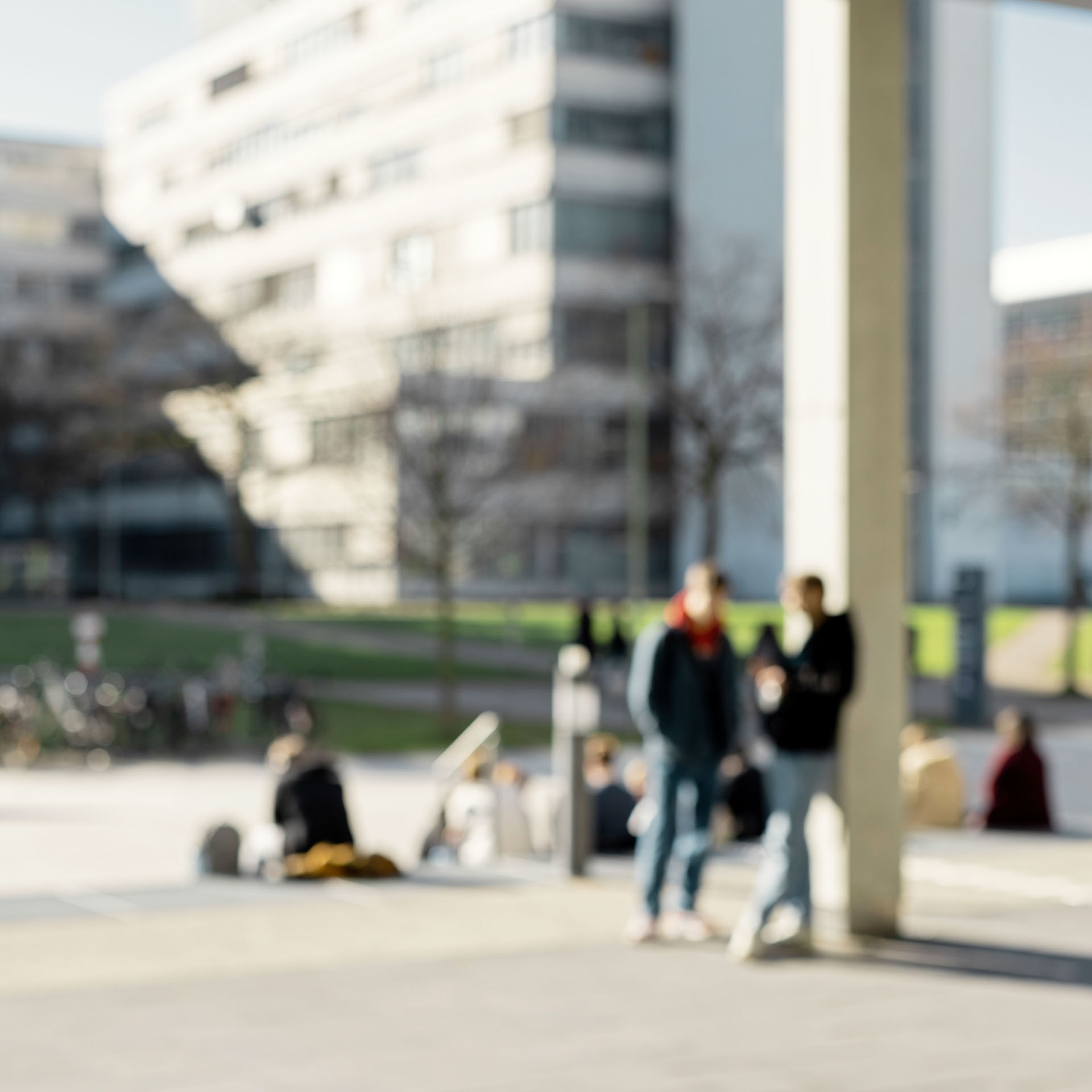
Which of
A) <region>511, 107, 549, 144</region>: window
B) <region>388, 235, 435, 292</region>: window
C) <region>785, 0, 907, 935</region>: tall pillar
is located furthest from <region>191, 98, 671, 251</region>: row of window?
<region>785, 0, 907, 935</region>: tall pillar

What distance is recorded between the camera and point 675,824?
28.0 ft

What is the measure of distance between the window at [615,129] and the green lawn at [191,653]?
2511 centimetres

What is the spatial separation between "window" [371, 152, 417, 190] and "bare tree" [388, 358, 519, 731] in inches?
1296

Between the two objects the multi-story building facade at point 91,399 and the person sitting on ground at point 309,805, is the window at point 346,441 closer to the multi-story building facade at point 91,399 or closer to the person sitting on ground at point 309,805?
the multi-story building facade at point 91,399

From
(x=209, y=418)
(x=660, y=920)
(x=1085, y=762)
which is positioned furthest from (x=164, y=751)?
(x=209, y=418)

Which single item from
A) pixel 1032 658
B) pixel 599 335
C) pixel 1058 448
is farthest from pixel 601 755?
pixel 599 335

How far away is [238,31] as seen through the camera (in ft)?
268

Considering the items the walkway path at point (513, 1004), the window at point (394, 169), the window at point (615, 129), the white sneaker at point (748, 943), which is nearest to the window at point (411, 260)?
the window at point (394, 169)

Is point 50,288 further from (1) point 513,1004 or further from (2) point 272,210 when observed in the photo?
(1) point 513,1004

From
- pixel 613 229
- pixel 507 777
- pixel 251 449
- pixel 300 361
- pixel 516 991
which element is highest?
pixel 613 229

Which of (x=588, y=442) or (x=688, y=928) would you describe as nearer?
(x=688, y=928)

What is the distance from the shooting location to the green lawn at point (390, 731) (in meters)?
26.1

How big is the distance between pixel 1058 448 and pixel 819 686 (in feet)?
95.3

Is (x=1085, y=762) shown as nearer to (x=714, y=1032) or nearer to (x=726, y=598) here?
(x=726, y=598)
